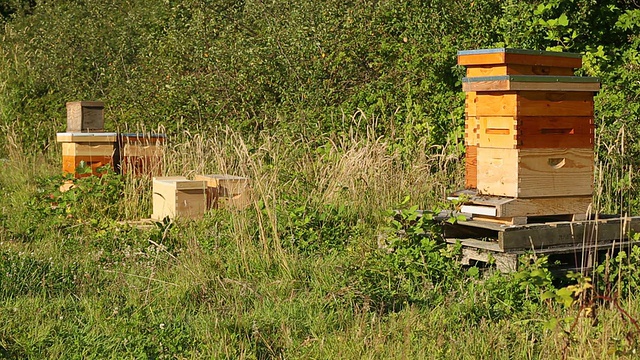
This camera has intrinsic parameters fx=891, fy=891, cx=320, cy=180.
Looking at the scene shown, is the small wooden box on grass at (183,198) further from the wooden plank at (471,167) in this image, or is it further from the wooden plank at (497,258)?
the wooden plank at (497,258)

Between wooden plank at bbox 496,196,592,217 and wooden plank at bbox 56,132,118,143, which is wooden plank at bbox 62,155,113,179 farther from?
wooden plank at bbox 496,196,592,217

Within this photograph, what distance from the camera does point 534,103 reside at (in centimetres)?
604

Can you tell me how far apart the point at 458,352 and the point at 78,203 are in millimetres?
5637

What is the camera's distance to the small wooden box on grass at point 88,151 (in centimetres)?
966

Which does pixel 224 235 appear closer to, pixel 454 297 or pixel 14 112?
pixel 454 297

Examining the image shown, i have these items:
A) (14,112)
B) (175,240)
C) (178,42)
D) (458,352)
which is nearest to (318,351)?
(458,352)

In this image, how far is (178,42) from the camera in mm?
13938

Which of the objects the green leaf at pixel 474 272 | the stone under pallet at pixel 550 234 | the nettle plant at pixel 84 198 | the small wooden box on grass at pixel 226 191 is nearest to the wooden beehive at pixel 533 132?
the stone under pallet at pixel 550 234

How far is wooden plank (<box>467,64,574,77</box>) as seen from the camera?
6.04 m

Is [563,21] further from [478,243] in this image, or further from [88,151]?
[88,151]

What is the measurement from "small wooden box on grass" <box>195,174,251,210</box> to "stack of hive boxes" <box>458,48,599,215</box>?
2616mm

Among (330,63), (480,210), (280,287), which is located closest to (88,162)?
(330,63)

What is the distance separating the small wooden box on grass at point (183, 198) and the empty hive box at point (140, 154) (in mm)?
1326

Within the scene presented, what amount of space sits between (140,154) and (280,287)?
14.9 feet
